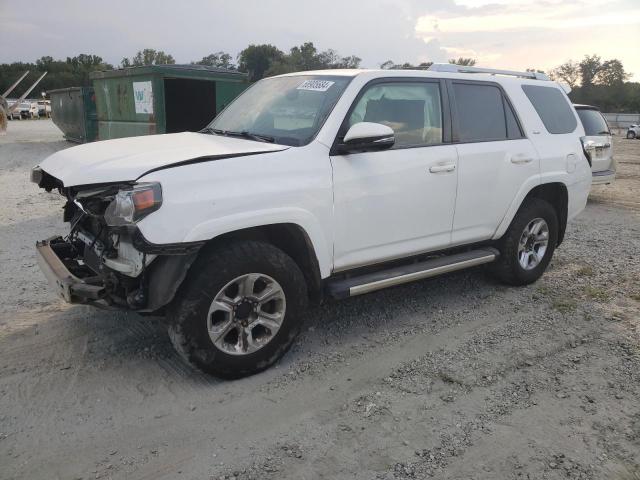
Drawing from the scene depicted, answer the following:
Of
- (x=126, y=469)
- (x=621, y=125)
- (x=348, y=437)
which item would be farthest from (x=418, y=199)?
(x=621, y=125)

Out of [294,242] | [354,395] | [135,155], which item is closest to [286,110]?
[294,242]

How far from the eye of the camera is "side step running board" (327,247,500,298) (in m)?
3.95

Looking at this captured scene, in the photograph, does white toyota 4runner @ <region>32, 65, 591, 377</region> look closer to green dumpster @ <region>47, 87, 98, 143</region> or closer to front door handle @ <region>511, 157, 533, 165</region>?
front door handle @ <region>511, 157, 533, 165</region>

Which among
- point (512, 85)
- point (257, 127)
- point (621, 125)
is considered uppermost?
point (512, 85)

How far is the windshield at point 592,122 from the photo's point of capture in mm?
10562

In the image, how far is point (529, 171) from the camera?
16.9 ft

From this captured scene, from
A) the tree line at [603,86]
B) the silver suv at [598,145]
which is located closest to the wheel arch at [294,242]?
the silver suv at [598,145]

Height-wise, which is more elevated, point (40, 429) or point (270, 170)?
→ point (270, 170)

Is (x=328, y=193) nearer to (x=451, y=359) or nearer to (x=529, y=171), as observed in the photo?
(x=451, y=359)

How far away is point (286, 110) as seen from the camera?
4215 millimetres

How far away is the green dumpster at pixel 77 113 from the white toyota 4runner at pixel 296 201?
12.3m

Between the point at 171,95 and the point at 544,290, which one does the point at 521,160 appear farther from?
the point at 171,95

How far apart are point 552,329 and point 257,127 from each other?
2.89 m

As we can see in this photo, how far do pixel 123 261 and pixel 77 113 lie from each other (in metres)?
14.6
